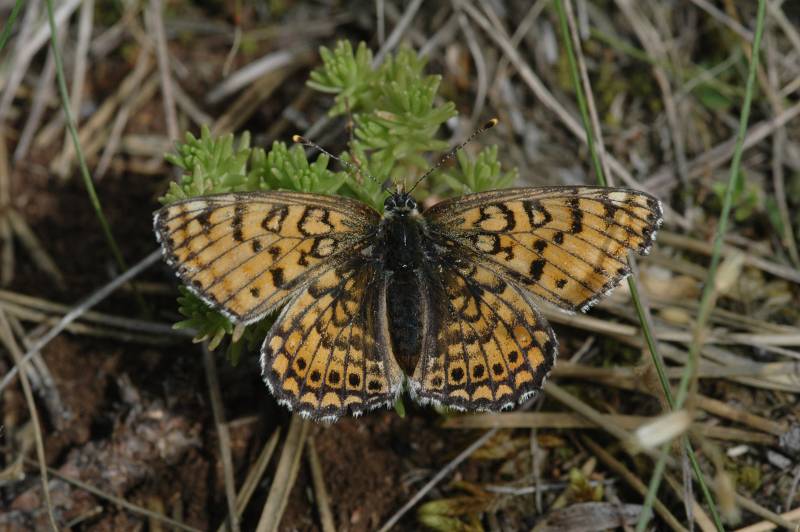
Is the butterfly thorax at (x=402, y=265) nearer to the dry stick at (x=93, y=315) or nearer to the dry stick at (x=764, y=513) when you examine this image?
the dry stick at (x=93, y=315)

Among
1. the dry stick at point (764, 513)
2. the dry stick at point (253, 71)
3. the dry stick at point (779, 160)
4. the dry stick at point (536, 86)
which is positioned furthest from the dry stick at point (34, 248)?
the dry stick at point (779, 160)

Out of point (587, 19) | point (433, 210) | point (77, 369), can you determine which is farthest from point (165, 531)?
point (587, 19)

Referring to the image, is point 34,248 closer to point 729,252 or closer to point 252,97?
point 252,97

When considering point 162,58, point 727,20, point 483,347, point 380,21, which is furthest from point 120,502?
point 727,20

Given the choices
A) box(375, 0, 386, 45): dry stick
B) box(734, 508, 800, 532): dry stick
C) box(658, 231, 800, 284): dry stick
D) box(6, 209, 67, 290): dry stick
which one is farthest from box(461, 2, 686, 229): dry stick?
box(6, 209, 67, 290): dry stick

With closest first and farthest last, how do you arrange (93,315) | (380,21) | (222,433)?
(222,433), (93,315), (380,21)

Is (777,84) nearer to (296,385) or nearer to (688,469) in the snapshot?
(688,469)
